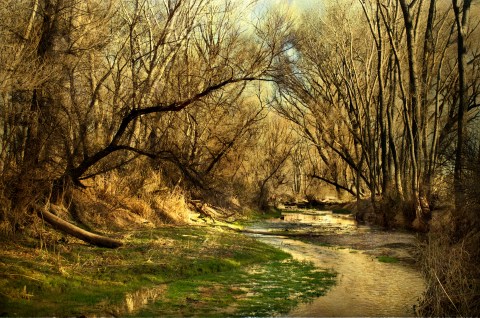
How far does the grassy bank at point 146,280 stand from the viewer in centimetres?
754

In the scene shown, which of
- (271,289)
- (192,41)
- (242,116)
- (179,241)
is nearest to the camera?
(271,289)

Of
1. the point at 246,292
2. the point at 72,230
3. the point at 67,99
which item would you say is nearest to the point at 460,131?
the point at 246,292

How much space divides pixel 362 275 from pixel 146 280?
5181mm

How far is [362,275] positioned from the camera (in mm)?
11336

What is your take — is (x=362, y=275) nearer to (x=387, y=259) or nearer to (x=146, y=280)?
(x=387, y=259)

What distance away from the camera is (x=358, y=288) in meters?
9.90

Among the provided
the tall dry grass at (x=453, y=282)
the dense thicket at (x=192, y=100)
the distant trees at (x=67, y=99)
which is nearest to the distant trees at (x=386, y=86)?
the dense thicket at (x=192, y=100)

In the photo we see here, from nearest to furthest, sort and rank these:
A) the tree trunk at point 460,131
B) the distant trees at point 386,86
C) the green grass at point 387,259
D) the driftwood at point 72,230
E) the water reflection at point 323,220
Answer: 1. the tree trunk at point 460,131
2. the driftwood at point 72,230
3. the green grass at point 387,259
4. the distant trees at point 386,86
5. the water reflection at point 323,220

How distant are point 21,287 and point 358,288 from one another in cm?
641

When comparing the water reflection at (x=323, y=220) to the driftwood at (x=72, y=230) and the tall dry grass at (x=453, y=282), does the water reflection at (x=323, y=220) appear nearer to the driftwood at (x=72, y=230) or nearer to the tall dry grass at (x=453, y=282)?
the driftwood at (x=72, y=230)

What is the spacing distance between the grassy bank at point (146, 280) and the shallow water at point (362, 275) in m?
0.49

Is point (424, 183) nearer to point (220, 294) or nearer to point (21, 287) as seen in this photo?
point (220, 294)

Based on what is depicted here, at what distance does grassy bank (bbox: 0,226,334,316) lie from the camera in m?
7.54

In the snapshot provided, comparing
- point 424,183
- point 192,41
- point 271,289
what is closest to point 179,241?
point 271,289
